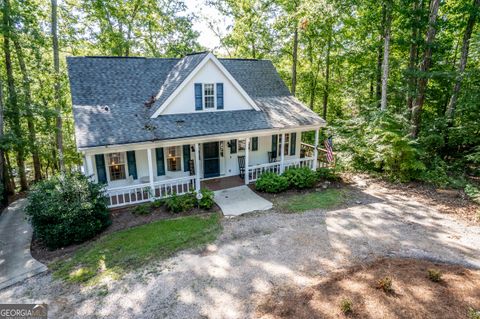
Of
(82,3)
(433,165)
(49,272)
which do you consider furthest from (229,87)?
(82,3)

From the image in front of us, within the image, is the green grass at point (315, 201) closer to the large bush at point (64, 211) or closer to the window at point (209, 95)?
the window at point (209, 95)

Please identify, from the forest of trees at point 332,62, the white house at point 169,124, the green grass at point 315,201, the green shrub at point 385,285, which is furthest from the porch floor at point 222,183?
the green shrub at point 385,285

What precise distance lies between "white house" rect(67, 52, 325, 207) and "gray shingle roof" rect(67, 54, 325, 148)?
4 cm

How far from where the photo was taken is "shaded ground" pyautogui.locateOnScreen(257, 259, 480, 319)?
17.7ft

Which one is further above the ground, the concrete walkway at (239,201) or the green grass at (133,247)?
the concrete walkway at (239,201)

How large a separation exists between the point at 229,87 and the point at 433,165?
11.3 meters

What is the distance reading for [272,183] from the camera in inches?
498

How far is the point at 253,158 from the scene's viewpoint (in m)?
15.3

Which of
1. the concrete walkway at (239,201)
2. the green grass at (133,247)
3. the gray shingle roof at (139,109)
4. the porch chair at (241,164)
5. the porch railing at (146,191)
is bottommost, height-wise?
the green grass at (133,247)

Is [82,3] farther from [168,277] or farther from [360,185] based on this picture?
[360,185]

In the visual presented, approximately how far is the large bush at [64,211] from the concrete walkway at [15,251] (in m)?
0.72

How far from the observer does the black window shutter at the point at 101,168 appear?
1170 cm

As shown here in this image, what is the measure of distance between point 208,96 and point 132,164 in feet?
15.6

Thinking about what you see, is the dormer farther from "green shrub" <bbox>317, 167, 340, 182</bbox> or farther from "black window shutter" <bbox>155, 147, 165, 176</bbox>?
"green shrub" <bbox>317, 167, 340, 182</bbox>
